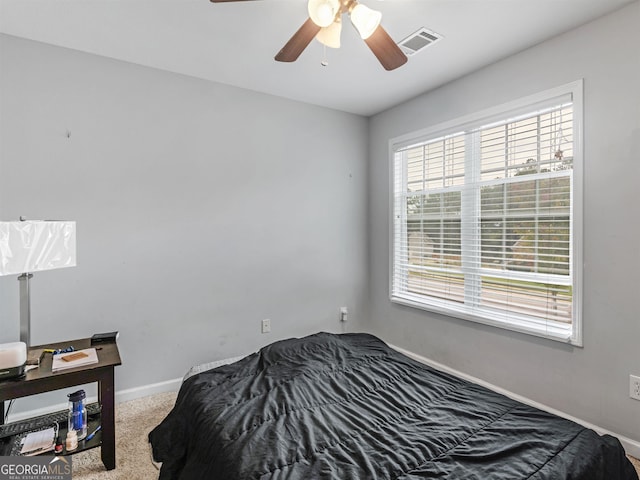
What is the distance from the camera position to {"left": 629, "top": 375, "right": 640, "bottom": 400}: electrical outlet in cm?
194

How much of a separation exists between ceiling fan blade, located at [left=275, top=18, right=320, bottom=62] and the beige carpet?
228 centimetres

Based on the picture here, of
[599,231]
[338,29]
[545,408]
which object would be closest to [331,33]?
[338,29]

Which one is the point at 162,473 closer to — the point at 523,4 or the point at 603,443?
the point at 603,443

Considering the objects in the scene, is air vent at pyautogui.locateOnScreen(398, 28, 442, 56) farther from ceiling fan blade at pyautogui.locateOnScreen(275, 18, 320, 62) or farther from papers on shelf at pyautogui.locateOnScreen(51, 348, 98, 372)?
papers on shelf at pyautogui.locateOnScreen(51, 348, 98, 372)

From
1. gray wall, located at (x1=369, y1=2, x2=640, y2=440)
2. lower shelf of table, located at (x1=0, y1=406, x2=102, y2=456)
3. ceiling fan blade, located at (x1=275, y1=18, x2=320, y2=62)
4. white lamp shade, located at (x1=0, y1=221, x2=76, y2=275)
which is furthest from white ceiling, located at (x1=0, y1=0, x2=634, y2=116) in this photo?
lower shelf of table, located at (x1=0, y1=406, x2=102, y2=456)

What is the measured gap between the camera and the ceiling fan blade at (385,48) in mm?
1606

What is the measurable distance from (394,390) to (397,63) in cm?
171

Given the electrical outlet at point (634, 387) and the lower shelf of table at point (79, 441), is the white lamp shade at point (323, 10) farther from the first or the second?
the electrical outlet at point (634, 387)

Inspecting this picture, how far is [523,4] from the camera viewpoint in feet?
6.31

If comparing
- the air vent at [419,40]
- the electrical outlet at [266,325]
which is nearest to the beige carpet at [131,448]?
the electrical outlet at [266,325]

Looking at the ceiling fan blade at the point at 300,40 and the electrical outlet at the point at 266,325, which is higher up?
the ceiling fan blade at the point at 300,40

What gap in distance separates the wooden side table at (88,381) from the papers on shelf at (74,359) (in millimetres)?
24

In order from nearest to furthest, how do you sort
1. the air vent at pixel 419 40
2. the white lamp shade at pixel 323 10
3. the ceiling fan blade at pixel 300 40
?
the white lamp shade at pixel 323 10 → the ceiling fan blade at pixel 300 40 → the air vent at pixel 419 40

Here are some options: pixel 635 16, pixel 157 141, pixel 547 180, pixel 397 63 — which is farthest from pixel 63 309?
pixel 635 16
